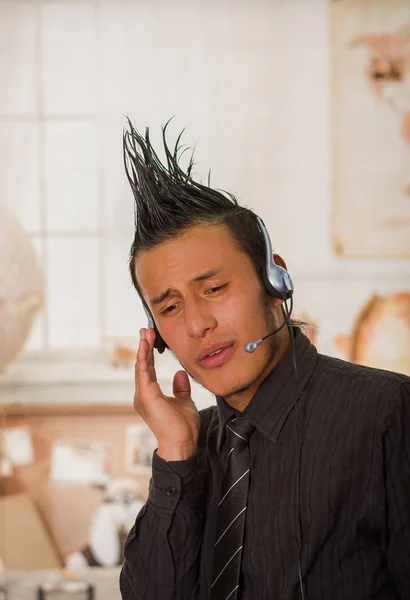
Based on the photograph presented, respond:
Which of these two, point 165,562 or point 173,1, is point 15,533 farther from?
point 173,1

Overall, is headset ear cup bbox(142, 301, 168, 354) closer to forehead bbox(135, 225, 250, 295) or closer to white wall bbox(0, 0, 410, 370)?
forehead bbox(135, 225, 250, 295)

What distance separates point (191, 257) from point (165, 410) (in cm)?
25

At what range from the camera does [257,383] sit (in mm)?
1198

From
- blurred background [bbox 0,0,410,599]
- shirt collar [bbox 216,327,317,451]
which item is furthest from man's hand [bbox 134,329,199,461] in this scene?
blurred background [bbox 0,0,410,599]

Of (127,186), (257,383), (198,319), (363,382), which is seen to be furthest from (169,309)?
(127,186)

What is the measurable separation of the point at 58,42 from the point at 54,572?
5.45ft

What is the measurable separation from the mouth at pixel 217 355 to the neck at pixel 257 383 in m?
0.06

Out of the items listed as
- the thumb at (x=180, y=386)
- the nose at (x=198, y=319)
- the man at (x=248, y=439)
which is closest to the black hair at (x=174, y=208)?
the man at (x=248, y=439)

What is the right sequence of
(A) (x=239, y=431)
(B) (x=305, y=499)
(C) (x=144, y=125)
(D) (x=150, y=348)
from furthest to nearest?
(C) (x=144, y=125)
(D) (x=150, y=348)
(A) (x=239, y=431)
(B) (x=305, y=499)

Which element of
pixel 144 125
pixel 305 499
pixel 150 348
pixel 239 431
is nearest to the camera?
pixel 305 499

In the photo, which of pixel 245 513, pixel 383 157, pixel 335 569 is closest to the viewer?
pixel 335 569

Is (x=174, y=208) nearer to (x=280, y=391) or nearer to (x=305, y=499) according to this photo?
(x=280, y=391)

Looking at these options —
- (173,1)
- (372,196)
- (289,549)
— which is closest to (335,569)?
(289,549)

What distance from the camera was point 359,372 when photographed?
1.13 metres
